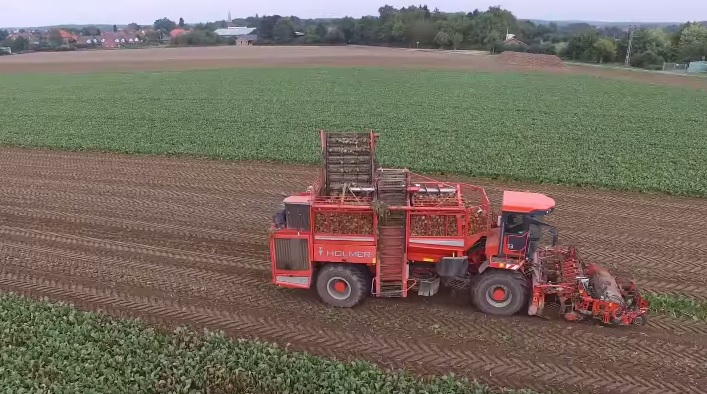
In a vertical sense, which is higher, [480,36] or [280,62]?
[480,36]

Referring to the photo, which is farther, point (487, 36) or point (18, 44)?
point (18, 44)

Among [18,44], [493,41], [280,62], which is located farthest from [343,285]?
[18,44]

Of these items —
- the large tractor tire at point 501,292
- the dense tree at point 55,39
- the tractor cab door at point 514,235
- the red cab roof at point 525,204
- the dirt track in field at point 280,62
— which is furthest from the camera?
the dense tree at point 55,39

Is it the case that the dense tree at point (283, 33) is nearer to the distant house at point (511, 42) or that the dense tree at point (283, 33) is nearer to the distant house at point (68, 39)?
the distant house at point (511, 42)

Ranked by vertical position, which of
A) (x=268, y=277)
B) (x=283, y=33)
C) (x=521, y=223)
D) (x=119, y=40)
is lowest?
(x=268, y=277)

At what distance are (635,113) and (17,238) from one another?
109ft

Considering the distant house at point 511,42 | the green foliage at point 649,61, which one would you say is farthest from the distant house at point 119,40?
the green foliage at point 649,61

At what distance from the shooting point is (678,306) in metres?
11.1

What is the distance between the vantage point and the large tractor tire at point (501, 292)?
10.4 metres

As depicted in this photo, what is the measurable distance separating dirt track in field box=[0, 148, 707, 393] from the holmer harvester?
43cm

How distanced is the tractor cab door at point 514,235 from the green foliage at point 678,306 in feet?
10.2

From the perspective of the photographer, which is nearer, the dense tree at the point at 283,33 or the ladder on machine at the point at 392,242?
the ladder on machine at the point at 392,242

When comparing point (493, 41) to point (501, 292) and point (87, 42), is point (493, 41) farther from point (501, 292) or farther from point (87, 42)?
point (87, 42)

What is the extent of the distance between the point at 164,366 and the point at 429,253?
5.15m
